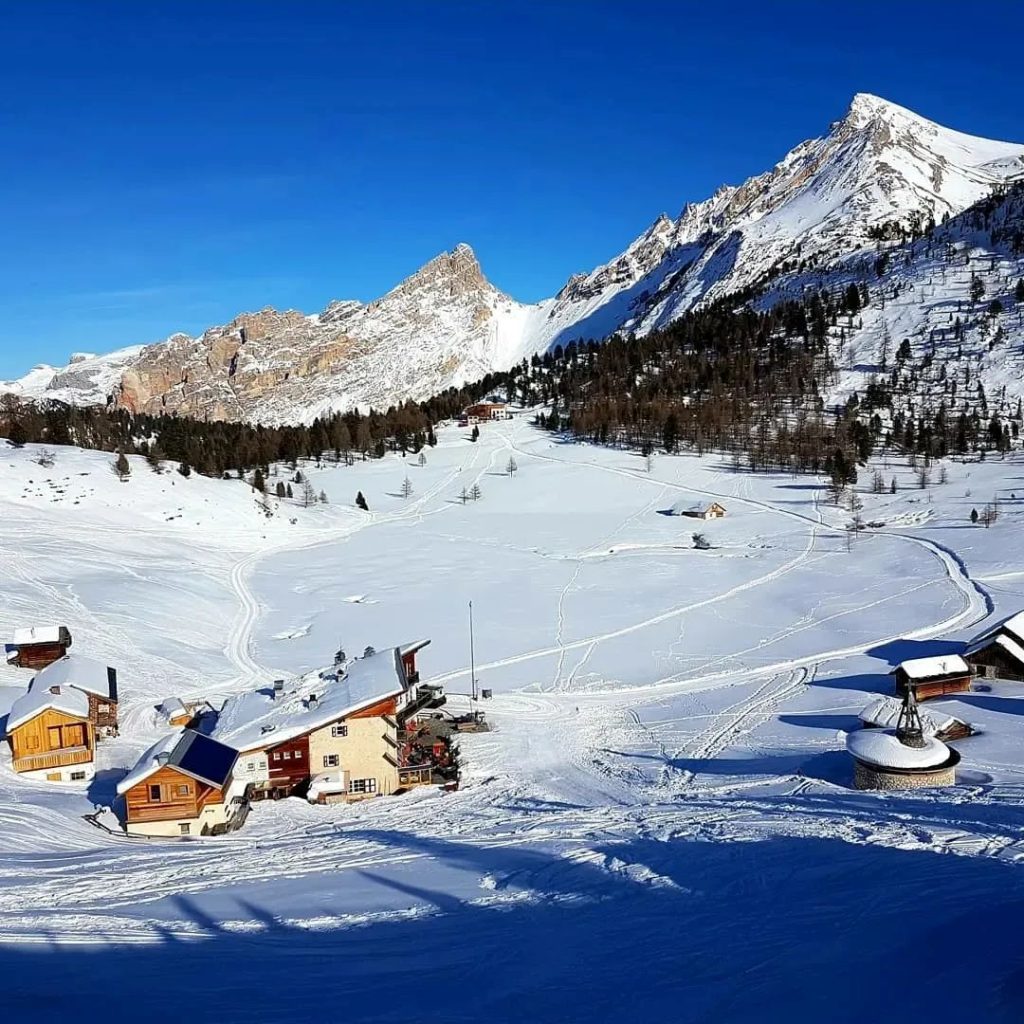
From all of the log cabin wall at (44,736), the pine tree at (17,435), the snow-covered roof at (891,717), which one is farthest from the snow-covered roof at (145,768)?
the pine tree at (17,435)

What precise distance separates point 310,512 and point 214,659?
147ft

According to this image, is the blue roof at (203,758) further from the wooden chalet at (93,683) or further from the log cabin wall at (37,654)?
the log cabin wall at (37,654)

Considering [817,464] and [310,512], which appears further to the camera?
[817,464]

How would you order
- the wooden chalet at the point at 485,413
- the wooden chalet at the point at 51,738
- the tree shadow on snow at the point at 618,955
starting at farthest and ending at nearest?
the wooden chalet at the point at 485,413 → the wooden chalet at the point at 51,738 → the tree shadow on snow at the point at 618,955

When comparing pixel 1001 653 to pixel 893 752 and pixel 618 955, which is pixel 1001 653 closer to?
pixel 893 752

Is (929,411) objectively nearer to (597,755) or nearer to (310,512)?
(310,512)

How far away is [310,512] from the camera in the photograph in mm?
88938

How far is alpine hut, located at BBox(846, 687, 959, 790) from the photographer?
76.3 feet

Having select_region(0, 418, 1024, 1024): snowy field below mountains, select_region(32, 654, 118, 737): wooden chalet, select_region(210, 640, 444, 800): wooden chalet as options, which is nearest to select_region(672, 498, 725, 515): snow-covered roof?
select_region(0, 418, 1024, 1024): snowy field below mountains

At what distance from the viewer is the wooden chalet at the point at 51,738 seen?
96.0ft

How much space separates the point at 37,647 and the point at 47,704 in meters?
14.2

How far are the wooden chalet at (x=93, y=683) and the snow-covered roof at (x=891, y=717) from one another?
29251 mm

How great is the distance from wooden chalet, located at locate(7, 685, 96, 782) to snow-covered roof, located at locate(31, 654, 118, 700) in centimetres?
175

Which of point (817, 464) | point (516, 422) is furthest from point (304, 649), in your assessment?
point (516, 422)
